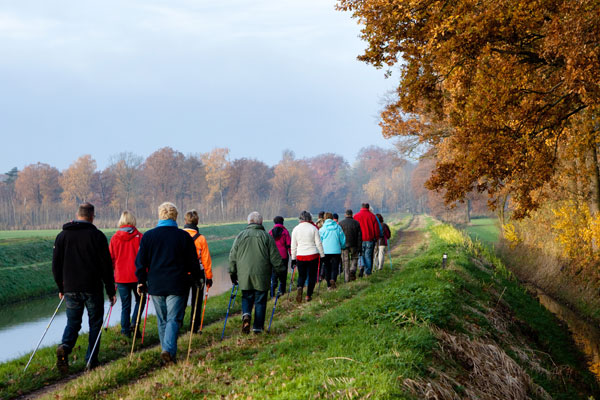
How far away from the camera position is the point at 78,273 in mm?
7051

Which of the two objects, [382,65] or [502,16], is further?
[382,65]

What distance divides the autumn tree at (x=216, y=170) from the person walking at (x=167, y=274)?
214ft

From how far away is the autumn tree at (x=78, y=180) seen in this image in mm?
64625

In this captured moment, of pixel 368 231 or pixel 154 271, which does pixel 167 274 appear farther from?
pixel 368 231

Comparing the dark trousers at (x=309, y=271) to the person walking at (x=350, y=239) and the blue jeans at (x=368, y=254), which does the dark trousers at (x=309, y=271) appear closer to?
the person walking at (x=350, y=239)

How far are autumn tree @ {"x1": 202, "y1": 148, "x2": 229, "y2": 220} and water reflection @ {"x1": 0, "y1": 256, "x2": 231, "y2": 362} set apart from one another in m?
51.6

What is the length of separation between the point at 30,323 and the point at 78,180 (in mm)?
53896

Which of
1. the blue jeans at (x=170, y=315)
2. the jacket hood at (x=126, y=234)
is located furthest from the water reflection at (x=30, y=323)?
the blue jeans at (x=170, y=315)

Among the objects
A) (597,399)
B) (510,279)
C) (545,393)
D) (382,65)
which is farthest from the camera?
(510,279)

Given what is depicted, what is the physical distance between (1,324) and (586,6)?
17.4 m

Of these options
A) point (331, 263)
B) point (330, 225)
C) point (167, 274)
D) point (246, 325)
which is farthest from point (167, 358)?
point (331, 263)

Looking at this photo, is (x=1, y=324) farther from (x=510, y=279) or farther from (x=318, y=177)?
(x=318, y=177)

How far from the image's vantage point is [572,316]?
544 inches

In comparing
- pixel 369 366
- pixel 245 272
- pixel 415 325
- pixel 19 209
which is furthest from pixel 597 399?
pixel 19 209
